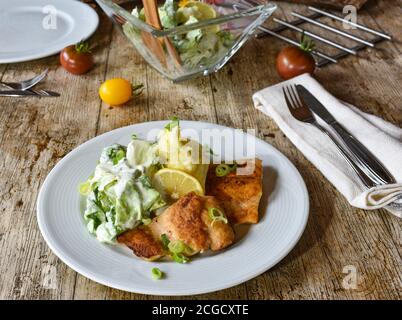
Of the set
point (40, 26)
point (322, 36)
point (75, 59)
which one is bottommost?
point (40, 26)

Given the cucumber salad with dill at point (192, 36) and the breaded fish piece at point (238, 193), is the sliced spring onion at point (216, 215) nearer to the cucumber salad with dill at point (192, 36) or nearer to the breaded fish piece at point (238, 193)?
the breaded fish piece at point (238, 193)

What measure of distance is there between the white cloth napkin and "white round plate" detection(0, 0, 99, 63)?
863 millimetres

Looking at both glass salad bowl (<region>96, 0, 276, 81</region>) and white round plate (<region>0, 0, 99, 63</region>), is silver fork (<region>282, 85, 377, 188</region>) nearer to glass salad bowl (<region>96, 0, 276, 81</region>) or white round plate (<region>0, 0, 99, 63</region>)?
glass salad bowl (<region>96, 0, 276, 81</region>)

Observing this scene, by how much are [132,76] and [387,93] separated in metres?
0.95

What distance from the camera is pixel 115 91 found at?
76.3 inches

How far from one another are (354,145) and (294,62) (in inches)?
20.0

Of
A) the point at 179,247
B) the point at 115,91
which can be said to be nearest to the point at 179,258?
the point at 179,247

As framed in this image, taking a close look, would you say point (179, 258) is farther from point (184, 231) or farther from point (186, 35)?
point (186, 35)

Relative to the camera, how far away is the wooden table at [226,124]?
1.32 m

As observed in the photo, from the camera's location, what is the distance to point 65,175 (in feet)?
5.05

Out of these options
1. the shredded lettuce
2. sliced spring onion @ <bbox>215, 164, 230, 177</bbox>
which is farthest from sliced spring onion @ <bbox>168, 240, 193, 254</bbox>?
sliced spring onion @ <bbox>215, 164, 230, 177</bbox>

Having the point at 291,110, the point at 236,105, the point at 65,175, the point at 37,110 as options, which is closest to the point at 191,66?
the point at 236,105

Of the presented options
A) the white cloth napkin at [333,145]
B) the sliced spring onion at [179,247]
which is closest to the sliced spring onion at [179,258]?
the sliced spring onion at [179,247]

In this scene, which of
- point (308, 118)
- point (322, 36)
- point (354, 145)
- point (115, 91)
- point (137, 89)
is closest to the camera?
point (354, 145)
